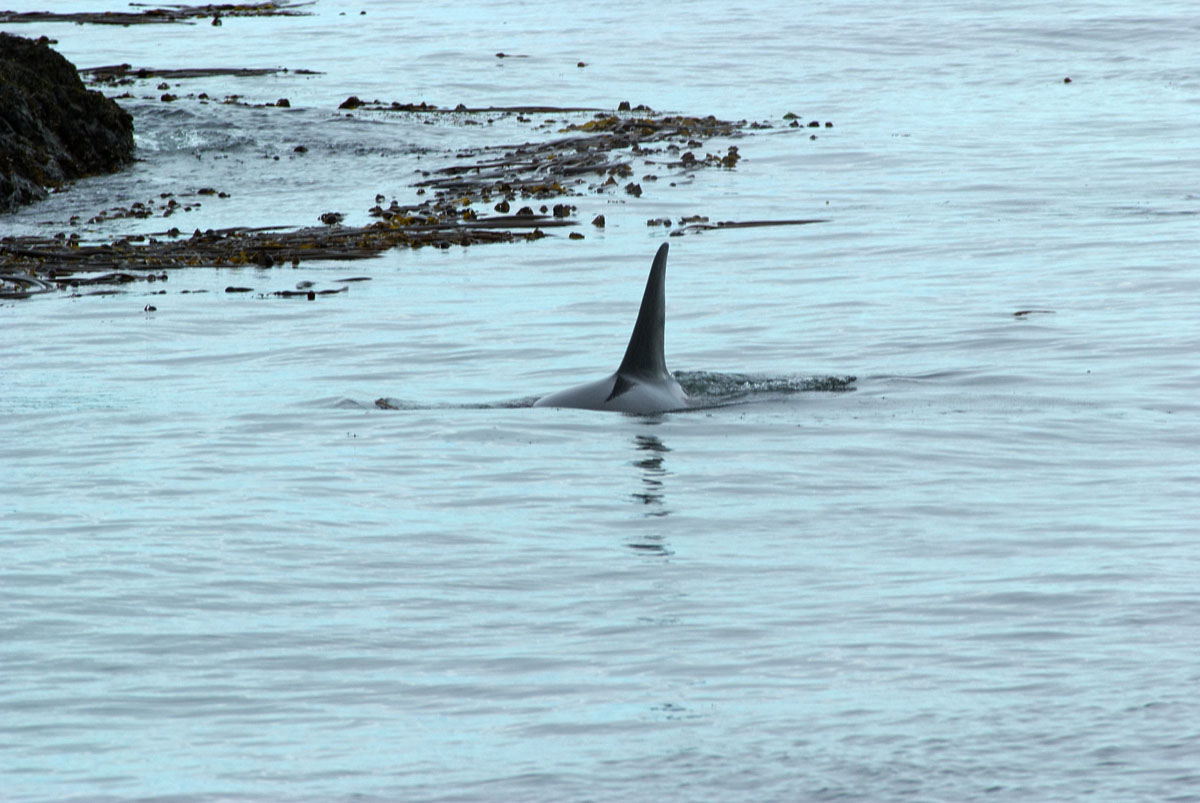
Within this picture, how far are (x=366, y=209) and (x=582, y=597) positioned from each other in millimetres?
16669

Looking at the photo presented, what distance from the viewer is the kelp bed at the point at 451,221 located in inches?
750

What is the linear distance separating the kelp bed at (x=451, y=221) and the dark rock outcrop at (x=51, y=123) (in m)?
5.30

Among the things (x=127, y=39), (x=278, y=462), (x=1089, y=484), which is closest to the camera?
(x=1089, y=484)

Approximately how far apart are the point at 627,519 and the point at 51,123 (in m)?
21.7

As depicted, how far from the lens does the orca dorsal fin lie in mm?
10852

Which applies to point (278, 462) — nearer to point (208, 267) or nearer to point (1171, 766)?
point (1171, 766)

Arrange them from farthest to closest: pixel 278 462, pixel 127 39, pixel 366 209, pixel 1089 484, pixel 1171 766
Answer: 1. pixel 127 39
2. pixel 366 209
3. pixel 278 462
4. pixel 1089 484
5. pixel 1171 766

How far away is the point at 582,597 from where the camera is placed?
741 cm

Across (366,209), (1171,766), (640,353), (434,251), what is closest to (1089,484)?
(640,353)

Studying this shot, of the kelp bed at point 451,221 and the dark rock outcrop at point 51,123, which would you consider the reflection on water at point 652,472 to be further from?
the dark rock outcrop at point 51,123

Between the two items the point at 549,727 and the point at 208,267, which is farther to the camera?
the point at 208,267

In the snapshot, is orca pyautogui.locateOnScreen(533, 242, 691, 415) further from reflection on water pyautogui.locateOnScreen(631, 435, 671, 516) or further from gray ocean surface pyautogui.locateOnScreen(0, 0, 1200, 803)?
reflection on water pyautogui.locateOnScreen(631, 435, 671, 516)

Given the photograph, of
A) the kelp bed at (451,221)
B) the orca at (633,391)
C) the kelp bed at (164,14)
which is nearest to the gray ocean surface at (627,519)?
the orca at (633,391)

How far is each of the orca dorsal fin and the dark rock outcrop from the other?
52.5 ft
